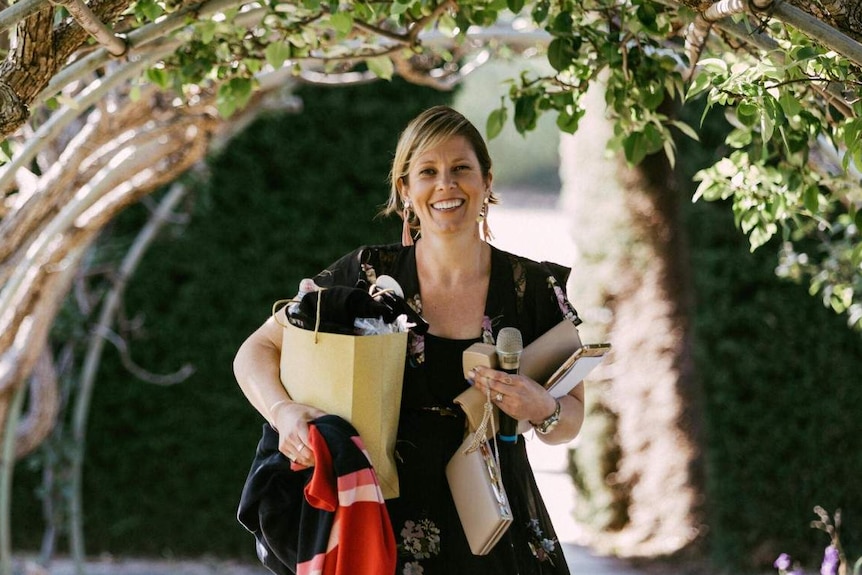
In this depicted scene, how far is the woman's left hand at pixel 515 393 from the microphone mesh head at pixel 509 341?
41 millimetres

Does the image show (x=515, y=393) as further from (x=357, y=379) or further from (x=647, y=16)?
(x=647, y=16)

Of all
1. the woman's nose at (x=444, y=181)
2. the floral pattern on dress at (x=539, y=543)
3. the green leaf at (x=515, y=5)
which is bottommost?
the floral pattern on dress at (x=539, y=543)

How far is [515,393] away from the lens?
2.04m

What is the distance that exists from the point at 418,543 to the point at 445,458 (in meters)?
0.16

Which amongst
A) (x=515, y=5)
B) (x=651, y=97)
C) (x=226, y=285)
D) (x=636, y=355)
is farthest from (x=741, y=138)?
(x=226, y=285)

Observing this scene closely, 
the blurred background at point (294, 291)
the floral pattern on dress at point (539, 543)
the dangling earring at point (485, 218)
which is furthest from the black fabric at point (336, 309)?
the blurred background at point (294, 291)

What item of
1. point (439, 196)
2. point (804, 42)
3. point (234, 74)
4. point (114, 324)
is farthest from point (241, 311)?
point (804, 42)

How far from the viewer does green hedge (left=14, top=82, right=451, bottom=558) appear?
5.62 m

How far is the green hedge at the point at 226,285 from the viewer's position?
5625mm

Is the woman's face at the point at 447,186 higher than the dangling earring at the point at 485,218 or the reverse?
higher

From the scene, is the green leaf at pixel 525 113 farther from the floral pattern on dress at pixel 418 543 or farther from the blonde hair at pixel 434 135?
the floral pattern on dress at pixel 418 543

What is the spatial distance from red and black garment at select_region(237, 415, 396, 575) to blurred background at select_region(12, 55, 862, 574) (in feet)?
11.5

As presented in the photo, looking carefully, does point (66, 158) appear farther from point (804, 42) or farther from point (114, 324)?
point (114, 324)

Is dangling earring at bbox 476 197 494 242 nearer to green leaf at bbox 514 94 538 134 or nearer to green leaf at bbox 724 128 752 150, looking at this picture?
green leaf at bbox 514 94 538 134
